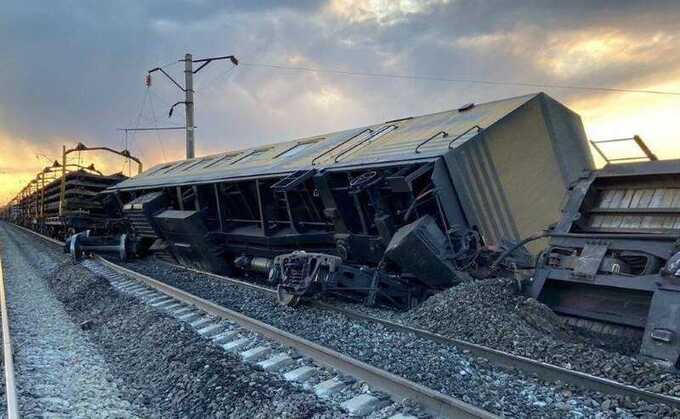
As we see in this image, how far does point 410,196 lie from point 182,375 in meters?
4.27

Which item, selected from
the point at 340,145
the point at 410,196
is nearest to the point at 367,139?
the point at 340,145

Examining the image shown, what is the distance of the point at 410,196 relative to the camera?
8.12 metres

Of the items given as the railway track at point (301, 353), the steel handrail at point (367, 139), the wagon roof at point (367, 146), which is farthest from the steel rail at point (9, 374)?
the steel handrail at point (367, 139)

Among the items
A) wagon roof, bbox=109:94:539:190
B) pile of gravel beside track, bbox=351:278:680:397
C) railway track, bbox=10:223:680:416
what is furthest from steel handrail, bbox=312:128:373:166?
railway track, bbox=10:223:680:416

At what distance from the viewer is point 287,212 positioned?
10.7 m

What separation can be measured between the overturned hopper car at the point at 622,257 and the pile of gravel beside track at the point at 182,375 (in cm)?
328

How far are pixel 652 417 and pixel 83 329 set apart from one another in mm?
7697

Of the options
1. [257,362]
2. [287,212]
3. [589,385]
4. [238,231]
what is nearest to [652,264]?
[589,385]

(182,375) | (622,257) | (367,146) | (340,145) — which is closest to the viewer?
(182,375)

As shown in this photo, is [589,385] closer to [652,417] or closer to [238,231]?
[652,417]

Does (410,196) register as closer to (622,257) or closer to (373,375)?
(622,257)

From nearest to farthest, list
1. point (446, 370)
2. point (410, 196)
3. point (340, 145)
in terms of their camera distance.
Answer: point (446, 370) < point (410, 196) < point (340, 145)

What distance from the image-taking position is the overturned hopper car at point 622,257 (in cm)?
499

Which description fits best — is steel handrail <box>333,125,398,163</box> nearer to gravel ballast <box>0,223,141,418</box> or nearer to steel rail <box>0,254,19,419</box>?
gravel ballast <box>0,223,141,418</box>
